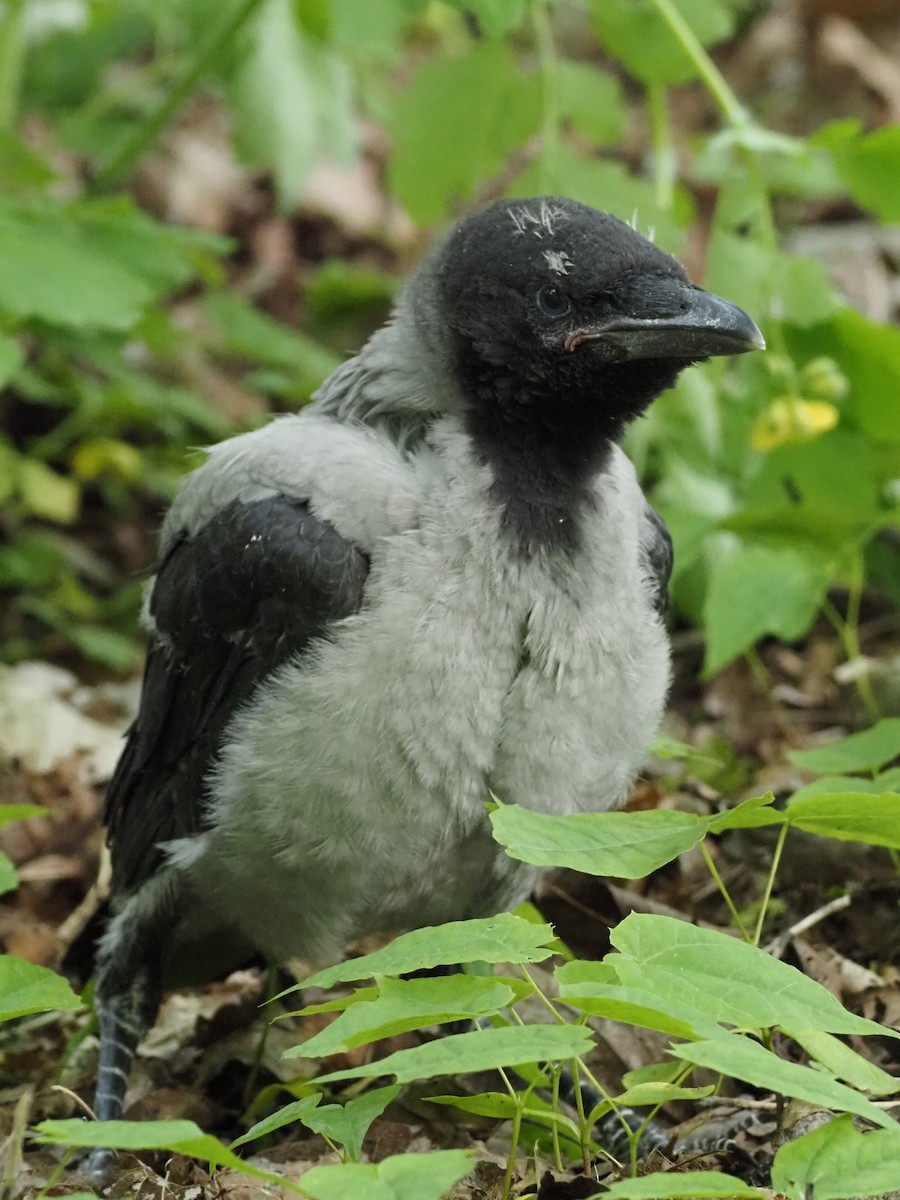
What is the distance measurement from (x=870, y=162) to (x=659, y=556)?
180 centimetres

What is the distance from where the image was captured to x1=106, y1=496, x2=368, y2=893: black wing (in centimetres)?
360

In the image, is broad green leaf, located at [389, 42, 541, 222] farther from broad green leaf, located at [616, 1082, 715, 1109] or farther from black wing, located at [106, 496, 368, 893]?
broad green leaf, located at [616, 1082, 715, 1109]

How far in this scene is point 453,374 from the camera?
12.4 ft

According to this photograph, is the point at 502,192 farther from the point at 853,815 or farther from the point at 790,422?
the point at 853,815

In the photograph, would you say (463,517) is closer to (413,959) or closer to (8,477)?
(413,959)

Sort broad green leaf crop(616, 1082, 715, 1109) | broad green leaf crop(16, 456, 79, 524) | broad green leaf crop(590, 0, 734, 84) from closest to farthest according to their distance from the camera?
broad green leaf crop(616, 1082, 715, 1109) → broad green leaf crop(590, 0, 734, 84) → broad green leaf crop(16, 456, 79, 524)

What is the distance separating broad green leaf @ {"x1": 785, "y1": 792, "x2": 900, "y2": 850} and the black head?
943 mm

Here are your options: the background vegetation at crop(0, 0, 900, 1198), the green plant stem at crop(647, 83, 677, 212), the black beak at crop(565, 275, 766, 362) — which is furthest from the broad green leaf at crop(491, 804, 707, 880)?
the green plant stem at crop(647, 83, 677, 212)

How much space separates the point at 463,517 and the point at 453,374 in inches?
16.2

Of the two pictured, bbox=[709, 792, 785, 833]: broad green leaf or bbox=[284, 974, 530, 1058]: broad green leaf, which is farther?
bbox=[709, 792, 785, 833]: broad green leaf

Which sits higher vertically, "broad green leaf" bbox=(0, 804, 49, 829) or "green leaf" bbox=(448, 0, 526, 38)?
"green leaf" bbox=(448, 0, 526, 38)

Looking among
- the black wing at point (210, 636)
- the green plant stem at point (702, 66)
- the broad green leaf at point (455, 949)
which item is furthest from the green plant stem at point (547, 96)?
the broad green leaf at point (455, 949)

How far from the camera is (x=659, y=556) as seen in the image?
165 inches

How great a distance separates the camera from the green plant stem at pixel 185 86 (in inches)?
211
